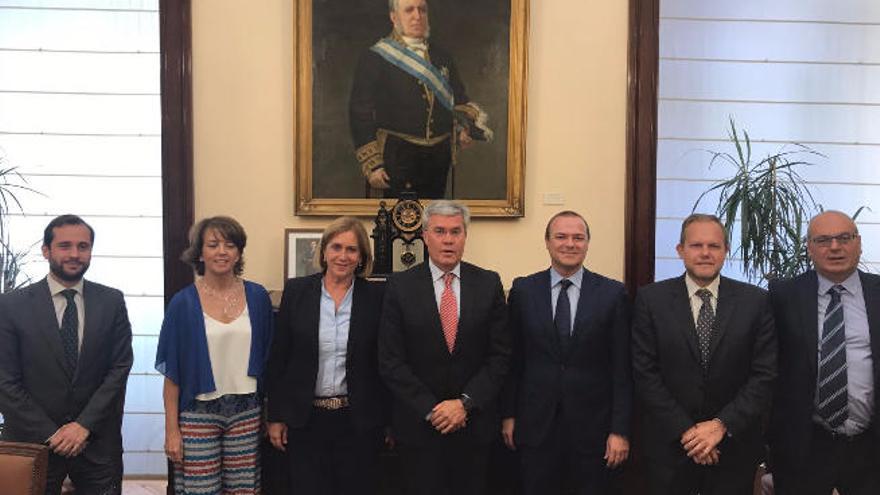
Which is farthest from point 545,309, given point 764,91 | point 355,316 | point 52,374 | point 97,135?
point 97,135

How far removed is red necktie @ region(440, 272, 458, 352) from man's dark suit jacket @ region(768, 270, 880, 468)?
1.23 meters

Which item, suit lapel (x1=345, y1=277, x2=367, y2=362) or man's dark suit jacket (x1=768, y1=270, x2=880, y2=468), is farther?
suit lapel (x1=345, y1=277, x2=367, y2=362)

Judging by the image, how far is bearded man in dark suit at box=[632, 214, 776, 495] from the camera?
2.51 meters

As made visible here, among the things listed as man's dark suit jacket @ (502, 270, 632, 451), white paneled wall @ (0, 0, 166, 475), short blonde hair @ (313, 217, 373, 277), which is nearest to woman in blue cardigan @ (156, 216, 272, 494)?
short blonde hair @ (313, 217, 373, 277)

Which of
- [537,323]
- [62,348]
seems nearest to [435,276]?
[537,323]

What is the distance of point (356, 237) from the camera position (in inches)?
108

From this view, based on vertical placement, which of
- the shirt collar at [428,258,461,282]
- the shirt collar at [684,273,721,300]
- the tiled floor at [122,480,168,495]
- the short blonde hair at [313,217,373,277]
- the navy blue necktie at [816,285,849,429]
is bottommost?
the tiled floor at [122,480,168,495]

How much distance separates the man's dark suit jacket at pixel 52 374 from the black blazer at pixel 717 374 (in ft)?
6.61

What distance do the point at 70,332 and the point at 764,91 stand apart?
388 centimetres

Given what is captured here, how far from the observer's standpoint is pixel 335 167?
399 cm

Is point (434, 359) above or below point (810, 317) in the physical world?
below

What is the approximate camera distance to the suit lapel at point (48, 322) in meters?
2.64

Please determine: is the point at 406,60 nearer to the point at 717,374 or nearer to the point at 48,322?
the point at 48,322

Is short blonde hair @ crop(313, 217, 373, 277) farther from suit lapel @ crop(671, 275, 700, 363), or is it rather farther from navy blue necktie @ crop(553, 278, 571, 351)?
suit lapel @ crop(671, 275, 700, 363)
